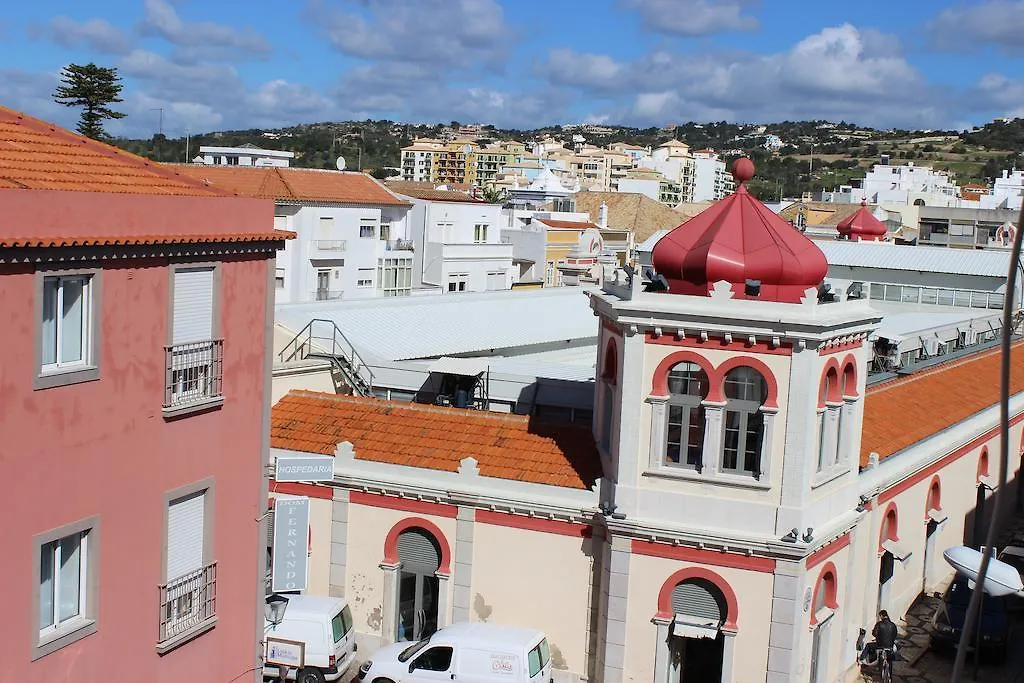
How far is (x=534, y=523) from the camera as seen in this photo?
2388 centimetres

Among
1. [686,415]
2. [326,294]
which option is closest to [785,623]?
[686,415]

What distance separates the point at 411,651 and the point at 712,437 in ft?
22.8

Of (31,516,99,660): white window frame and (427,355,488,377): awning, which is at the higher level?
(427,355,488,377): awning

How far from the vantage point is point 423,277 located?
221 feet

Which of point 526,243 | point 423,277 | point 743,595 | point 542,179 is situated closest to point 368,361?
point 743,595

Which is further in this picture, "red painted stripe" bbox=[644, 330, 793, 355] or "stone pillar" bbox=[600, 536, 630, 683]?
"stone pillar" bbox=[600, 536, 630, 683]

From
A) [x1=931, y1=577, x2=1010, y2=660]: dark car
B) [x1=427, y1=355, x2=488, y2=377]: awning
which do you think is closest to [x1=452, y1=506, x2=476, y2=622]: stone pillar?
[x1=427, y1=355, x2=488, y2=377]: awning

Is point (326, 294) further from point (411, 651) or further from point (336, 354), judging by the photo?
point (411, 651)

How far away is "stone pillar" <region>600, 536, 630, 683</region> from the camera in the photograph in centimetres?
2248

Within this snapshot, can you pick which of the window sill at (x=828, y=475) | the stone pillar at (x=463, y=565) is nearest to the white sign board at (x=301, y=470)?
the stone pillar at (x=463, y=565)

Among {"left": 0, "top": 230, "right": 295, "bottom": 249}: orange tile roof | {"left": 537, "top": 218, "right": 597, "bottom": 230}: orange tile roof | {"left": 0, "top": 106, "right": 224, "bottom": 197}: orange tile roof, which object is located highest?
{"left": 537, "top": 218, "right": 597, "bottom": 230}: orange tile roof

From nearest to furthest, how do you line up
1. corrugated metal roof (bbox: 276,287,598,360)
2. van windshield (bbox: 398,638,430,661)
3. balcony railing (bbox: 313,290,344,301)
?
van windshield (bbox: 398,638,430,661) < corrugated metal roof (bbox: 276,287,598,360) < balcony railing (bbox: 313,290,344,301)

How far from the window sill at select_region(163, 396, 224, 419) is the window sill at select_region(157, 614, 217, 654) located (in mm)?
2734

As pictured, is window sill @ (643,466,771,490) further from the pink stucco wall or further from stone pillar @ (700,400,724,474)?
the pink stucco wall
